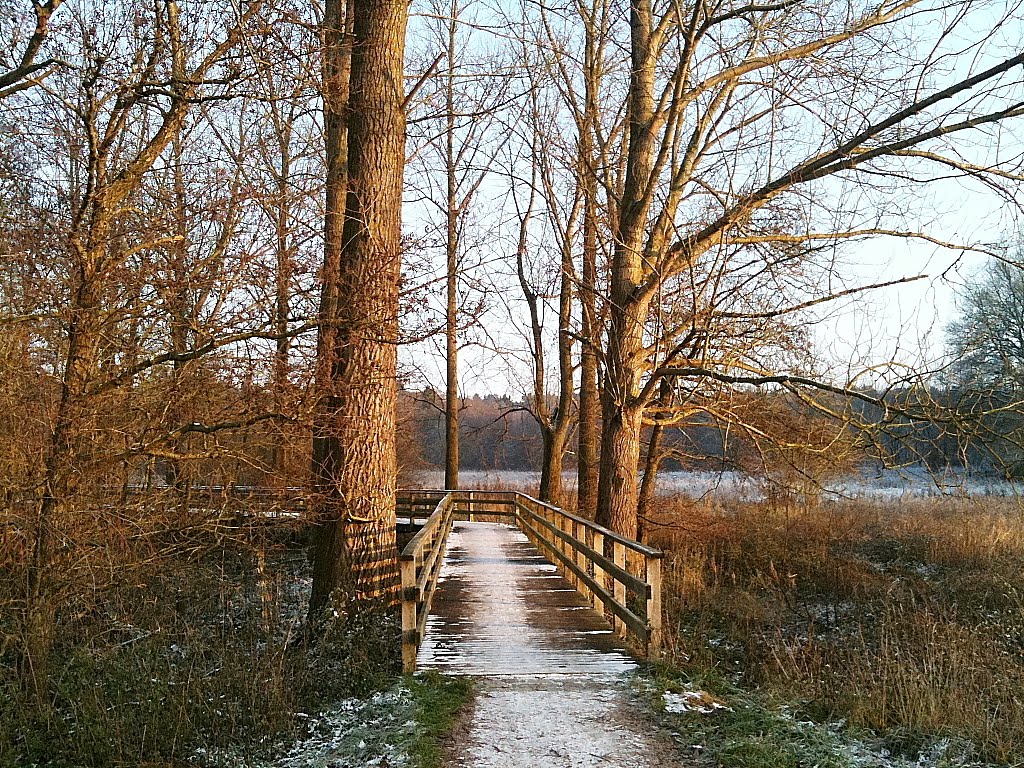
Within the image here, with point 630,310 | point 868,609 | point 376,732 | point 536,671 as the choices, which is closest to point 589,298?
point 630,310

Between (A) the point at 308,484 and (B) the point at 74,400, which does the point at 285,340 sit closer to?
(A) the point at 308,484

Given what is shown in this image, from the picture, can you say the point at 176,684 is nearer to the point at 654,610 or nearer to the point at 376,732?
the point at 376,732

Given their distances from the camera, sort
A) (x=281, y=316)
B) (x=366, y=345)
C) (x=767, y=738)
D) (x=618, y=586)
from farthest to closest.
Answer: (x=366, y=345)
(x=618, y=586)
(x=281, y=316)
(x=767, y=738)

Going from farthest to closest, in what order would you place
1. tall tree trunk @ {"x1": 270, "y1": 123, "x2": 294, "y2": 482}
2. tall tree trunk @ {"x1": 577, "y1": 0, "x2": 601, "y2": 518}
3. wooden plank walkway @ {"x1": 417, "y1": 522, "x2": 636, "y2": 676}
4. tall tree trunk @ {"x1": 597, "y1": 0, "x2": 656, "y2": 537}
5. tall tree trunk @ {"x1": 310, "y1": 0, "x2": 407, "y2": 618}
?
tall tree trunk @ {"x1": 577, "y1": 0, "x2": 601, "y2": 518} → tall tree trunk @ {"x1": 597, "y1": 0, "x2": 656, "y2": 537} → tall tree trunk @ {"x1": 310, "y1": 0, "x2": 407, "y2": 618} → tall tree trunk @ {"x1": 270, "y1": 123, "x2": 294, "y2": 482} → wooden plank walkway @ {"x1": 417, "y1": 522, "x2": 636, "y2": 676}

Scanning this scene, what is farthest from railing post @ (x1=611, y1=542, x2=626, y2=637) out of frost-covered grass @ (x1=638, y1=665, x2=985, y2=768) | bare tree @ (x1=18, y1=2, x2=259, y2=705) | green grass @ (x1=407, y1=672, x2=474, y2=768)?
bare tree @ (x1=18, y1=2, x2=259, y2=705)

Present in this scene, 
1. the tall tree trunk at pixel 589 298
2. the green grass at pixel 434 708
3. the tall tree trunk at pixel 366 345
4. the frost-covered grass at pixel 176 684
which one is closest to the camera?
the green grass at pixel 434 708

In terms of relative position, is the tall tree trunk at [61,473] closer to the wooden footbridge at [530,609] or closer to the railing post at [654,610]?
the wooden footbridge at [530,609]

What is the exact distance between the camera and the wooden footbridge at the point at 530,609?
7160mm

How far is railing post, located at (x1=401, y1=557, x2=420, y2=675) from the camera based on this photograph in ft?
23.0

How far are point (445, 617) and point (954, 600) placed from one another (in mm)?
9047

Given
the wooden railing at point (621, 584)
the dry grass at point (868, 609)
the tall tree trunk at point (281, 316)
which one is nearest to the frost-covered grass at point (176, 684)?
the tall tree trunk at point (281, 316)

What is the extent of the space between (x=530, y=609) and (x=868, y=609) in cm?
672

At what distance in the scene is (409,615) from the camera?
7.14 m

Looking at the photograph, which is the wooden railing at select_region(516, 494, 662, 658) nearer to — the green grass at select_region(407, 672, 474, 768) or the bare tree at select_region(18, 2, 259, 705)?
the green grass at select_region(407, 672, 474, 768)
